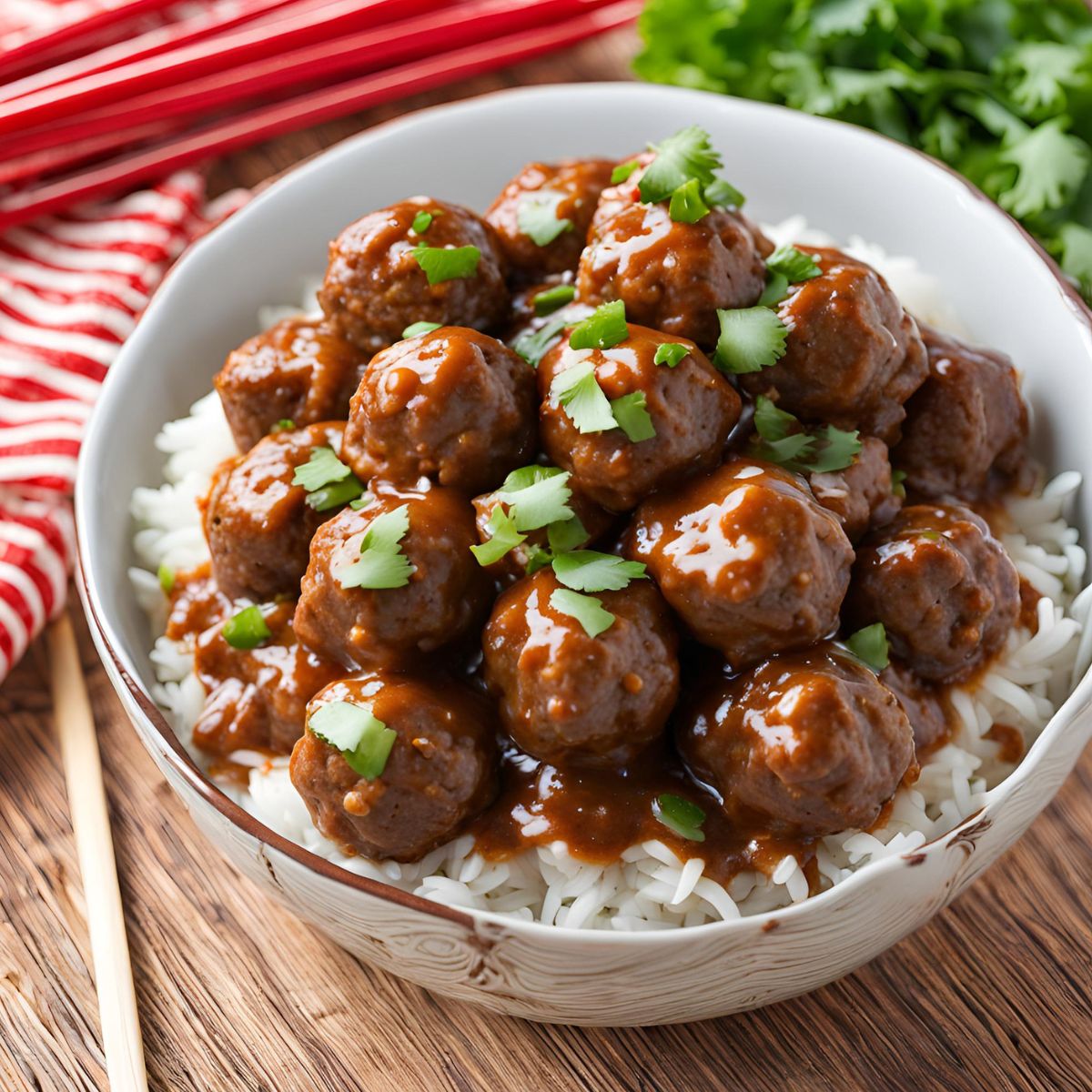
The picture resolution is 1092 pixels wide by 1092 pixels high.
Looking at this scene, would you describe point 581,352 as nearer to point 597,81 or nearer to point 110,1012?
point 110,1012

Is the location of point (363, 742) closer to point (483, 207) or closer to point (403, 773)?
point (403, 773)

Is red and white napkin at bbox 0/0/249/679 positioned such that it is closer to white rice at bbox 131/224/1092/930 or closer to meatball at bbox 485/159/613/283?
white rice at bbox 131/224/1092/930

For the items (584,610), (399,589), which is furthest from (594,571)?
(399,589)

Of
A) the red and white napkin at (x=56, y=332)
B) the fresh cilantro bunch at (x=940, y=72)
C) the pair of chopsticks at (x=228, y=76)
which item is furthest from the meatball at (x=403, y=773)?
the pair of chopsticks at (x=228, y=76)

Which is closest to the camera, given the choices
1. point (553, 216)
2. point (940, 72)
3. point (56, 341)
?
point (553, 216)

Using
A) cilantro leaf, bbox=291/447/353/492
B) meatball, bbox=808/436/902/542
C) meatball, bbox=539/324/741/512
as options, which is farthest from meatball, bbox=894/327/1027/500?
cilantro leaf, bbox=291/447/353/492

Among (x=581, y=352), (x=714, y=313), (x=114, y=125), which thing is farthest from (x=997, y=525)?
(x=114, y=125)

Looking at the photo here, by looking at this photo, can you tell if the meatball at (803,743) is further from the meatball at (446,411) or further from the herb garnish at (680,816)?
the meatball at (446,411)
